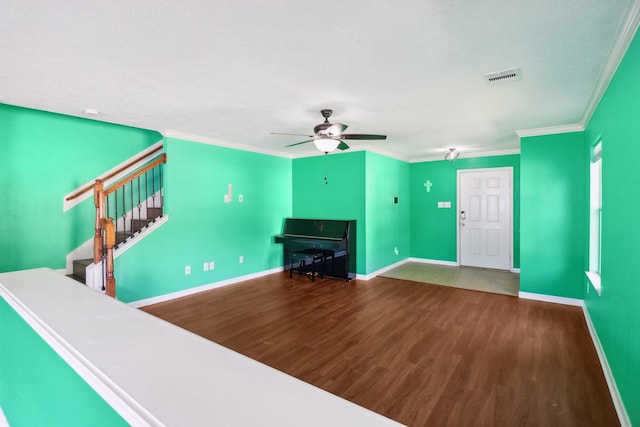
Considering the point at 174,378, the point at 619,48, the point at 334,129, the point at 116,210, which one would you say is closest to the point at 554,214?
the point at 619,48

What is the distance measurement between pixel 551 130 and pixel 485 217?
8.38ft

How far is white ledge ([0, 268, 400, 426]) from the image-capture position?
2.09 ft

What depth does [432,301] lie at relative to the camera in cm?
437

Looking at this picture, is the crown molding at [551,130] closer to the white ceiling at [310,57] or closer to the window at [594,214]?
the white ceiling at [310,57]

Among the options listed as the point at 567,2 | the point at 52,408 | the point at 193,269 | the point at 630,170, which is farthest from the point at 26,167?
the point at 630,170

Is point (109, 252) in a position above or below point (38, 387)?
above

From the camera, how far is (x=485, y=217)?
641cm

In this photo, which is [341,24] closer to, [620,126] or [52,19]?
[52,19]

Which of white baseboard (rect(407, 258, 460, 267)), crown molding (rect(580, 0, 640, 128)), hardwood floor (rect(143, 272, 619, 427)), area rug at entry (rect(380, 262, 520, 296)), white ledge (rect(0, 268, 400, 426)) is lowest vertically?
hardwood floor (rect(143, 272, 619, 427))

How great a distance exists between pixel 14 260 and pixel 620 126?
581cm

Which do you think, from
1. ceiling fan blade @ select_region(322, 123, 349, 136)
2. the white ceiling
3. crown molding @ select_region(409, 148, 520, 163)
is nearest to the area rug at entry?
crown molding @ select_region(409, 148, 520, 163)

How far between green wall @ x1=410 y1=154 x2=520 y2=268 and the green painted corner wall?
198 mm

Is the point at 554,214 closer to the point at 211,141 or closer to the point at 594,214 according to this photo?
the point at 594,214

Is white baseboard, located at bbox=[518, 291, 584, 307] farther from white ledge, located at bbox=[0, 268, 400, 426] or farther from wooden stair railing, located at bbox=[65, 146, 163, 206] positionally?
wooden stair railing, located at bbox=[65, 146, 163, 206]
